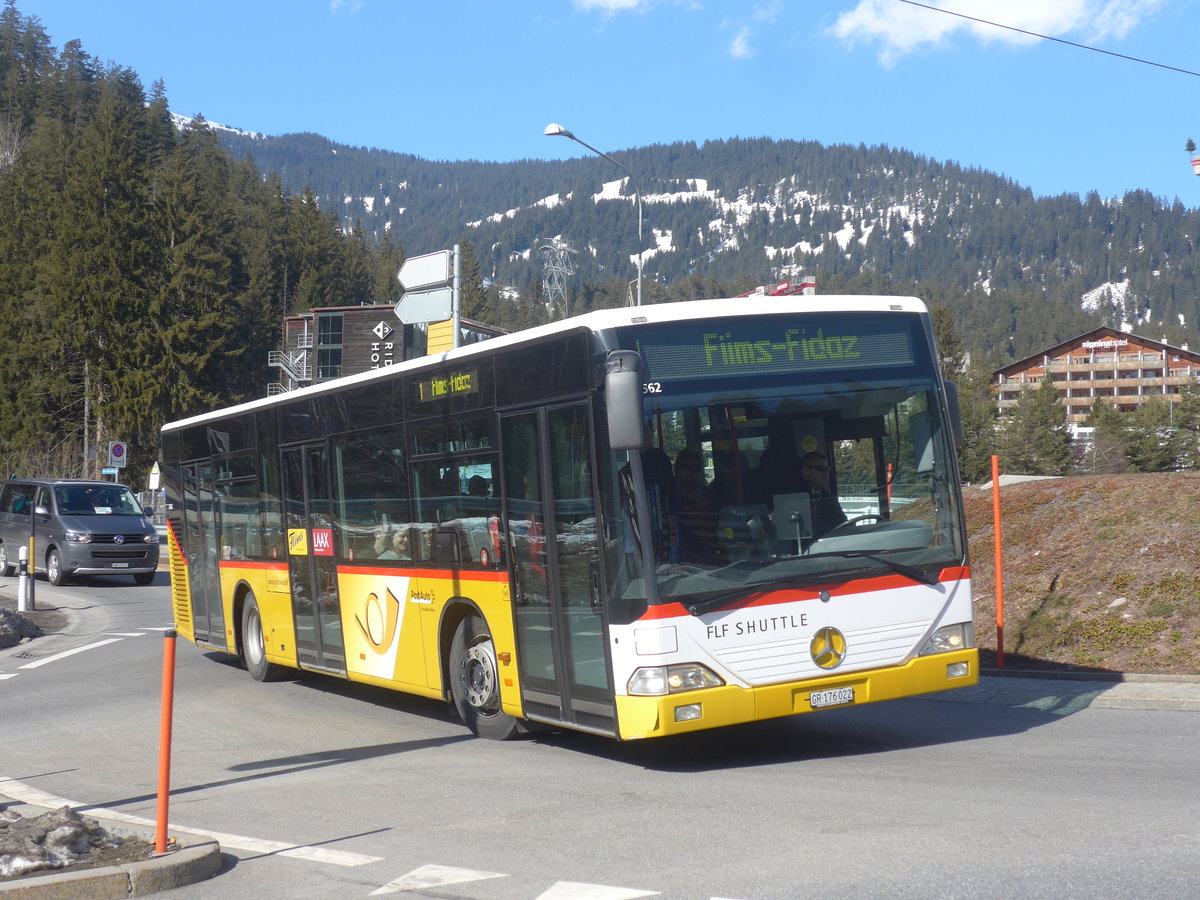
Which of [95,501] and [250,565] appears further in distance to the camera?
[95,501]

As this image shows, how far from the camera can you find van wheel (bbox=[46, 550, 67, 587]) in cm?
2844

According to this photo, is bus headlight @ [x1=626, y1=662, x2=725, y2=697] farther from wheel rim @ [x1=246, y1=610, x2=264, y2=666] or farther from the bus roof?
wheel rim @ [x1=246, y1=610, x2=264, y2=666]

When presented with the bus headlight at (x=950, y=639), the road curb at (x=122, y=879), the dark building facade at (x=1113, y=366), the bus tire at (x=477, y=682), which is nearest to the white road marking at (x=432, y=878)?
the road curb at (x=122, y=879)

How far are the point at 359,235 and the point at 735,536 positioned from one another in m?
137

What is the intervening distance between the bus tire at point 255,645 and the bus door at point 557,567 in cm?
578

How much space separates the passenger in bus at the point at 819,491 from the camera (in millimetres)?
8172

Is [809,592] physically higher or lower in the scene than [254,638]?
higher

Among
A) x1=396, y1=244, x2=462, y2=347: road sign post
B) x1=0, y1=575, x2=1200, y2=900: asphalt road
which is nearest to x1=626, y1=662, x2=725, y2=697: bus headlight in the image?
x1=0, y1=575, x2=1200, y2=900: asphalt road

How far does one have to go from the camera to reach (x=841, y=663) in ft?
27.2

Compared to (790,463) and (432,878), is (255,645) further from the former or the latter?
(432,878)

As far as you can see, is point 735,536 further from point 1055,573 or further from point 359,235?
point 359,235

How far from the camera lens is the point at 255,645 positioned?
558 inches

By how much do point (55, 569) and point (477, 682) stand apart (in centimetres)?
2189

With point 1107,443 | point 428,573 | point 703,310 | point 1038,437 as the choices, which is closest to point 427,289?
point 428,573
